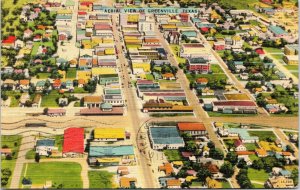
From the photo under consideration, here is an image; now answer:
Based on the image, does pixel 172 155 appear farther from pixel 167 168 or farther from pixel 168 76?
pixel 168 76

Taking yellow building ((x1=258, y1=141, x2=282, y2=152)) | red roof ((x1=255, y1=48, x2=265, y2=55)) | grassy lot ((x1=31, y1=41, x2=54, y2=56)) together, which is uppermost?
grassy lot ((x1=31, y1=41, x2=54, y2=56))

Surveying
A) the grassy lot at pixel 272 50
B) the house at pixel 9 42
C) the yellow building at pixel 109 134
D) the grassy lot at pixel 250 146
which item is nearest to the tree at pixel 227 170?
the grassy lot at pixel 250 146

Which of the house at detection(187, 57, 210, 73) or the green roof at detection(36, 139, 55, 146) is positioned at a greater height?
the house at detection(187, 57, 210, 73)

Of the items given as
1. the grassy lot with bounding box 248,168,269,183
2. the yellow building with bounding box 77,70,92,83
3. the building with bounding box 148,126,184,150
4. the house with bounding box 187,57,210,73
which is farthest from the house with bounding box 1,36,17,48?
the grassy lot with bounding box 248,168,269,183

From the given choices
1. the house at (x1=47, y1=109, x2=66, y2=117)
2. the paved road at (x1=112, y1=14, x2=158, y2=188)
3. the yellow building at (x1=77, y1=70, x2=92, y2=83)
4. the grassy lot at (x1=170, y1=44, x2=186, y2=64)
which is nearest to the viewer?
the paved road at (x1=112, y1=14, x2=158, y2=188)

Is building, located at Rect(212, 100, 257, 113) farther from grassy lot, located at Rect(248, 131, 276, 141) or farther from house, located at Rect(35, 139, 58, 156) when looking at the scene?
house, located at Rect(35, 139, 58, 156)

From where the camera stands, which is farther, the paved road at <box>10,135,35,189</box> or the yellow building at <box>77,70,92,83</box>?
the yellow building at <box>77,70,92,83</box>
